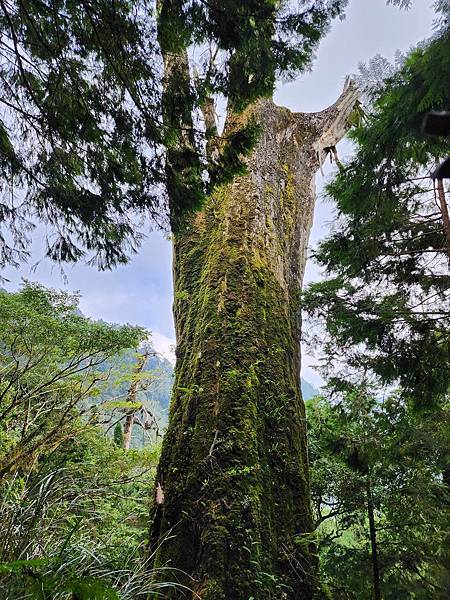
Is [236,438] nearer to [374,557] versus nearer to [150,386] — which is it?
[150,386]

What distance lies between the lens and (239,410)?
7.27ft

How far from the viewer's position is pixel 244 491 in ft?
6.24

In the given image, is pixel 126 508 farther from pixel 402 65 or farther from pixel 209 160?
pixel 402 65

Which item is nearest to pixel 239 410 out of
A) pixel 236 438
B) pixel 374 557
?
pixel 236 438

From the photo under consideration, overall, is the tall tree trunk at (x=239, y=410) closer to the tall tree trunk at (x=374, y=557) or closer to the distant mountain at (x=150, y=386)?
the distant mountain at (x=150, y=386)

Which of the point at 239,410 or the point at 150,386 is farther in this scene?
the point at 150,386

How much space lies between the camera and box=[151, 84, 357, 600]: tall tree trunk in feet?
5.81

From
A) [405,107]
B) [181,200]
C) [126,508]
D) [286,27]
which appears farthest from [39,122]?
[126,508]

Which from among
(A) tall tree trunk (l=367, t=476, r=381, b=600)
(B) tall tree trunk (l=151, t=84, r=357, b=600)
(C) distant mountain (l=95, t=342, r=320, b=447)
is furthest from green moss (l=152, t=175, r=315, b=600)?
(A) tall tree trunk (l=367, t=476, r=381, b=600)

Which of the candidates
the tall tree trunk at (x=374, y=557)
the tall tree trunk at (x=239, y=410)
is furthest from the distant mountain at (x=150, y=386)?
the tall tree trunk at (x=374, y=557)

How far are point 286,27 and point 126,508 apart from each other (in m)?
5.42

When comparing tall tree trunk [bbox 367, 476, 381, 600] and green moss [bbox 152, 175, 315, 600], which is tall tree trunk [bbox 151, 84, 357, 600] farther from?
tall tree trunk [bbox 367, 476, 381, 600]

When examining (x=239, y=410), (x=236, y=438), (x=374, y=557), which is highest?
(x=239, y=410)

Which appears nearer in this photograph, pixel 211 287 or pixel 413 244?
pixel 211 287
